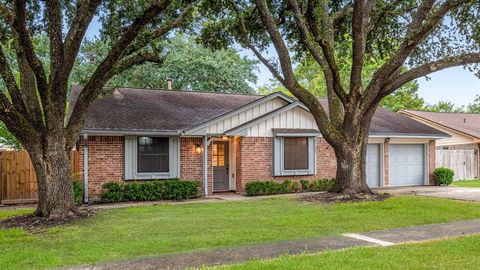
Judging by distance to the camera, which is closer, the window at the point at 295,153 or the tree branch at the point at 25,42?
the tree branch at the point at 25,42

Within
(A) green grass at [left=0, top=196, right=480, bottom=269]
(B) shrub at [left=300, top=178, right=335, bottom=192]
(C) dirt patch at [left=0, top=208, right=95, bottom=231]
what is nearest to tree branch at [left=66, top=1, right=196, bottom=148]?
(C) dirt patch at [left=0, top=208, right=95, bottom=231]

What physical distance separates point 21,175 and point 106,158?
9.38 feet

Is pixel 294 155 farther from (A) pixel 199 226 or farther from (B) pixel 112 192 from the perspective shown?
(A) pixel 199 226

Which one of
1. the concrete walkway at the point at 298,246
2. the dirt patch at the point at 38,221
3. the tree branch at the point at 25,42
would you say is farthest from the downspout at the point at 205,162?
the concrete walkway at the point at 298,246

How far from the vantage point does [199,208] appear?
12.1 meters

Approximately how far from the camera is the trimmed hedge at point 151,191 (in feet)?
45.4

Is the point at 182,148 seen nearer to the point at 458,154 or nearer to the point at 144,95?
the point at 144,95

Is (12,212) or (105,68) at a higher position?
(105,68)

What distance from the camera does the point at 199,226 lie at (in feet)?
30.0

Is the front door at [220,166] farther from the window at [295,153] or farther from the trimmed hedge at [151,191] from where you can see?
the window at [295,153]

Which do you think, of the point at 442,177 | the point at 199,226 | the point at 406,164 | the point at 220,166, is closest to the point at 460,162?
the point at 442,177

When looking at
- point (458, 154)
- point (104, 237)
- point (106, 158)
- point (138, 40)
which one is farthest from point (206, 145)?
point (458, 154)

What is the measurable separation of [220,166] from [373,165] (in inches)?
273

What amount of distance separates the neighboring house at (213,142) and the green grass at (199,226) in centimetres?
252
